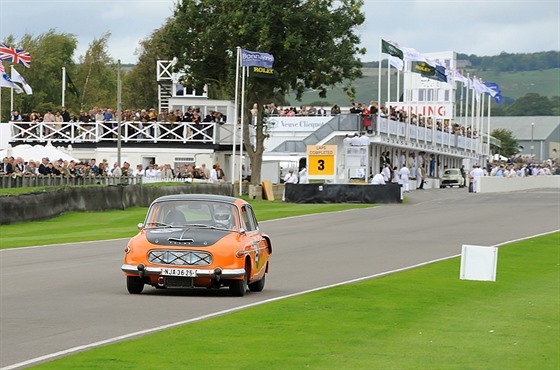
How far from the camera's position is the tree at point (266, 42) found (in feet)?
205

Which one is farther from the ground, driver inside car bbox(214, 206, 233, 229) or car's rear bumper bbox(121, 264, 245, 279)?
driver inside car bbox(214, 206, 233, 229)

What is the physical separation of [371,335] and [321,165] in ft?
142

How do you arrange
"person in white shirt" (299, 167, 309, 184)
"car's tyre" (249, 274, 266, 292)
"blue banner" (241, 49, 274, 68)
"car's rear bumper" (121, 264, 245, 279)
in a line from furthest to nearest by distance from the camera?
"person in white shirt" (299, 167, 309, 184)
"blue banner" (241, 49, 274, 68)
"car's tyre" (249, 274, 266, 292)
"car's rear bumper" (121, 264, 245, 279)

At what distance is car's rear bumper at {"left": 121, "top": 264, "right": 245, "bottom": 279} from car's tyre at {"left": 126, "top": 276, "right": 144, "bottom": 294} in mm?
190

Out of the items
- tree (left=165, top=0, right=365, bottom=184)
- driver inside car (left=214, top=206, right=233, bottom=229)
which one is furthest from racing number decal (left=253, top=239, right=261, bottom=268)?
tree (left=165, top=0, right=365, bottom=184)

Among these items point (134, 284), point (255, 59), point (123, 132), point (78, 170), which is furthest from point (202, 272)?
point (123, 132)

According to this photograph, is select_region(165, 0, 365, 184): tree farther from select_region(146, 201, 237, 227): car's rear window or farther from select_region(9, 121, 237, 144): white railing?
select_region(146, 201, 237, 227): car's rear window

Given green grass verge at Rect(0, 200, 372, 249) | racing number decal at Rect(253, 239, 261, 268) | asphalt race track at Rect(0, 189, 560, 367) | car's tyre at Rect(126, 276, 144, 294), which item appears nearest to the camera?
asphalt race track at Rect(0, 189, 560, 367)

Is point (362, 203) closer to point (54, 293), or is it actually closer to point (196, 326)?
point (54, 293)

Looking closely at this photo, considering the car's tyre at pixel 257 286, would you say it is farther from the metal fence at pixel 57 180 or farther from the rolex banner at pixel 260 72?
the rolex banner at pixel 260 72

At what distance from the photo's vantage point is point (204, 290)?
1841 centimetres

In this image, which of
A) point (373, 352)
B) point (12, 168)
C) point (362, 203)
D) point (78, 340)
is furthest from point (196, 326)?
point (362, 203)

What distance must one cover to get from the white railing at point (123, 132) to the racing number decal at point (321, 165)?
9018 mm

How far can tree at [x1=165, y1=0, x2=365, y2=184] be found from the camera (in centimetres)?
6262
